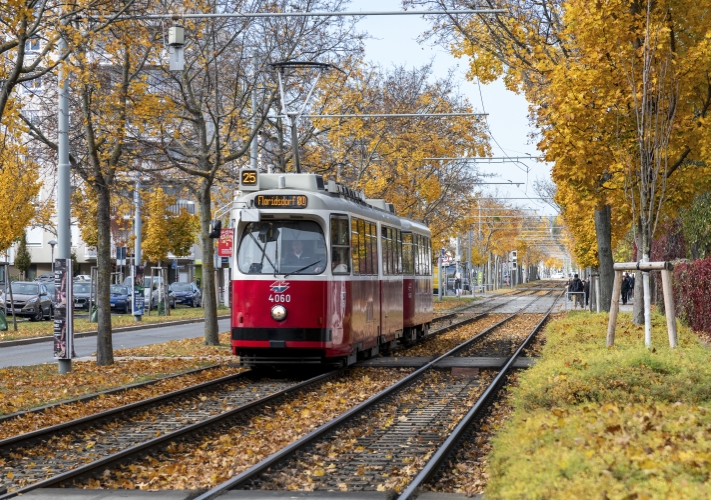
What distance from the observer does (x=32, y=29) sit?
50.1 ft

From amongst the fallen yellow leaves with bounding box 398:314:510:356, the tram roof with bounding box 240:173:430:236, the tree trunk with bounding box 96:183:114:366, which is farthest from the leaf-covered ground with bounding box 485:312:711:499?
the fallen yellow leaves with bounding box 398:314:510:356

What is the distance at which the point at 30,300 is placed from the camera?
4494 cm

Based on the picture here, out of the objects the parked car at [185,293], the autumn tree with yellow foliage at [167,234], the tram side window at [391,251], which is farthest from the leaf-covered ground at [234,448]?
the parked car at [185,293]

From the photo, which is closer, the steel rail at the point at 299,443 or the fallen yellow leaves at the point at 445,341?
the steel rail at the point at 299,443

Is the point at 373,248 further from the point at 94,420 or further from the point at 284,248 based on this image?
the point at 94,420

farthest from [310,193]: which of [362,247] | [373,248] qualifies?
[373,248]

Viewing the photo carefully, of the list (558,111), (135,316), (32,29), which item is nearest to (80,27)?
(32,29)

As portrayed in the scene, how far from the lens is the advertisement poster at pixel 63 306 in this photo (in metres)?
18.7

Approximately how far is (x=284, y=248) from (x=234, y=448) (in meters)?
7.78

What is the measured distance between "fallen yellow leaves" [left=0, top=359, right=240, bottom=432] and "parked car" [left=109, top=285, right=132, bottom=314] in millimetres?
31570

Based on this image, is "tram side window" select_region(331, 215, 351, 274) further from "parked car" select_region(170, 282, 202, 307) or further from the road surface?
"parked car" select_region(170, 282, 202, 307)

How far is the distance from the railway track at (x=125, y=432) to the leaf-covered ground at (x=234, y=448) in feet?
0.60

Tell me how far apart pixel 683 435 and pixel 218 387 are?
11040mm

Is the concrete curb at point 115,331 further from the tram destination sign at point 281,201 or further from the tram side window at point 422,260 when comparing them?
the tram side window at point 422,260
